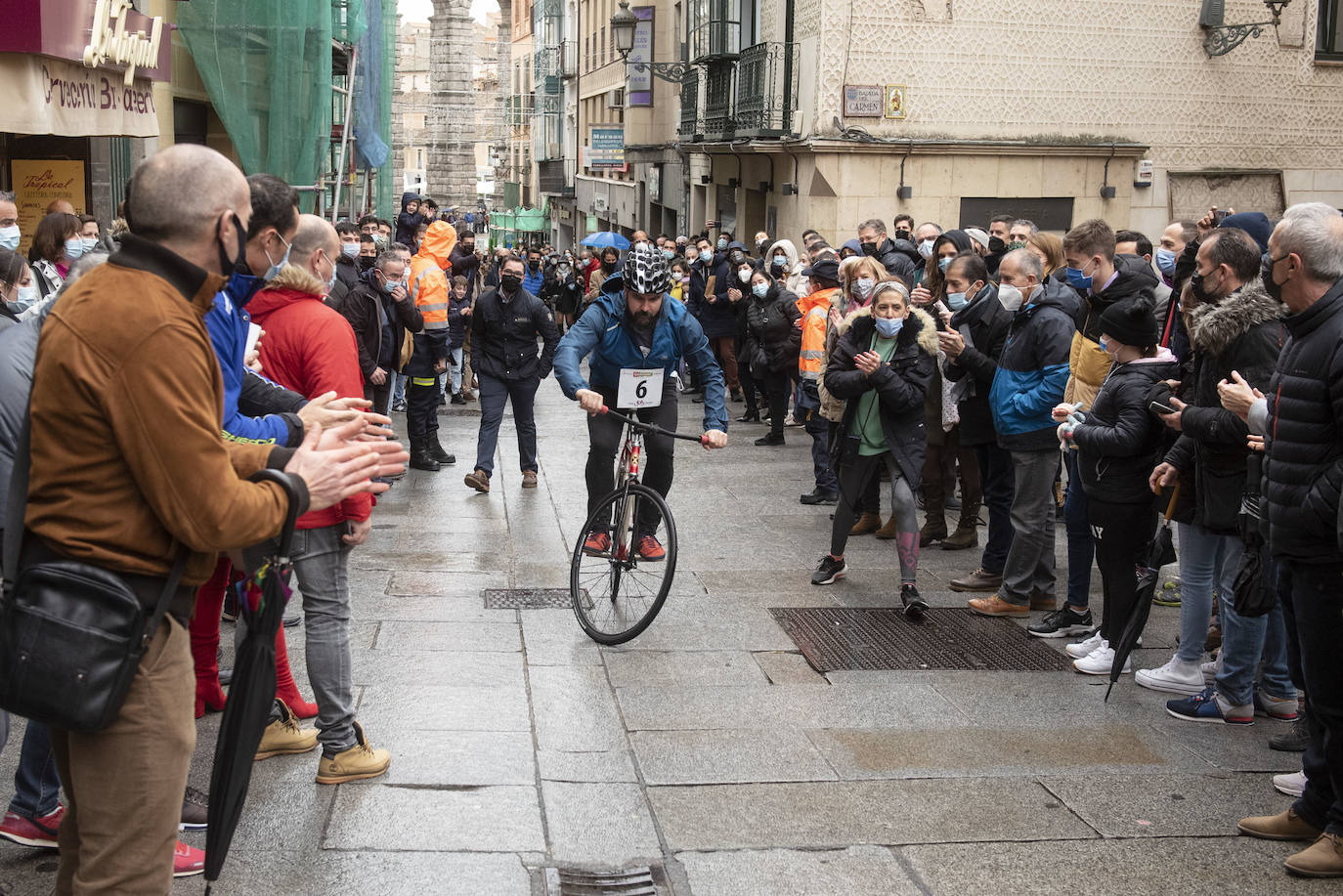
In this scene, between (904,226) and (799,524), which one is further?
(904,226)

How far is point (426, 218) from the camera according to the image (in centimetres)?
1959

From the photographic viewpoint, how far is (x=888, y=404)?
7480 millimetres

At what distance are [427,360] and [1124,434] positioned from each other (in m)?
7.06

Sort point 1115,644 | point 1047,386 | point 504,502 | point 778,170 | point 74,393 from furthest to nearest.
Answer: point 778,170
point 504,502
point 1047,386
point 1115,644
point 74,393

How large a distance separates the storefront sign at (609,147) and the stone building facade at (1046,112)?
1715 centimetres

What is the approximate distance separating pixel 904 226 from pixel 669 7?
22834 mm

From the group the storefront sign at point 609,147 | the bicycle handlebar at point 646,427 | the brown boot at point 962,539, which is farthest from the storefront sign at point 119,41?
the storefront sign at point 609,147

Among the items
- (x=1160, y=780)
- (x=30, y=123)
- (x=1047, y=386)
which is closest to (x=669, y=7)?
(x=30, y=123)

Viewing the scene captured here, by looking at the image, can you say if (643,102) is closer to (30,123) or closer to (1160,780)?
(30,123)

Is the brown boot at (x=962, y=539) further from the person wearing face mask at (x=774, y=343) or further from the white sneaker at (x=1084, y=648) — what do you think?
the person wearing face mask at (x=774, y=343)

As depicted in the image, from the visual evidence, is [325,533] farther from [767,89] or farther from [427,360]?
[767,89]

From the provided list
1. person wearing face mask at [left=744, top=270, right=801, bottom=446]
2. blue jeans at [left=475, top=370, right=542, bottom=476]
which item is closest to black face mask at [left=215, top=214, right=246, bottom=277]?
blue jeans at [left=475, top=370, right=542, bottom=476]

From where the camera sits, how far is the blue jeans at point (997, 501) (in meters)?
8.09

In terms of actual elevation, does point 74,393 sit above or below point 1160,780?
above
